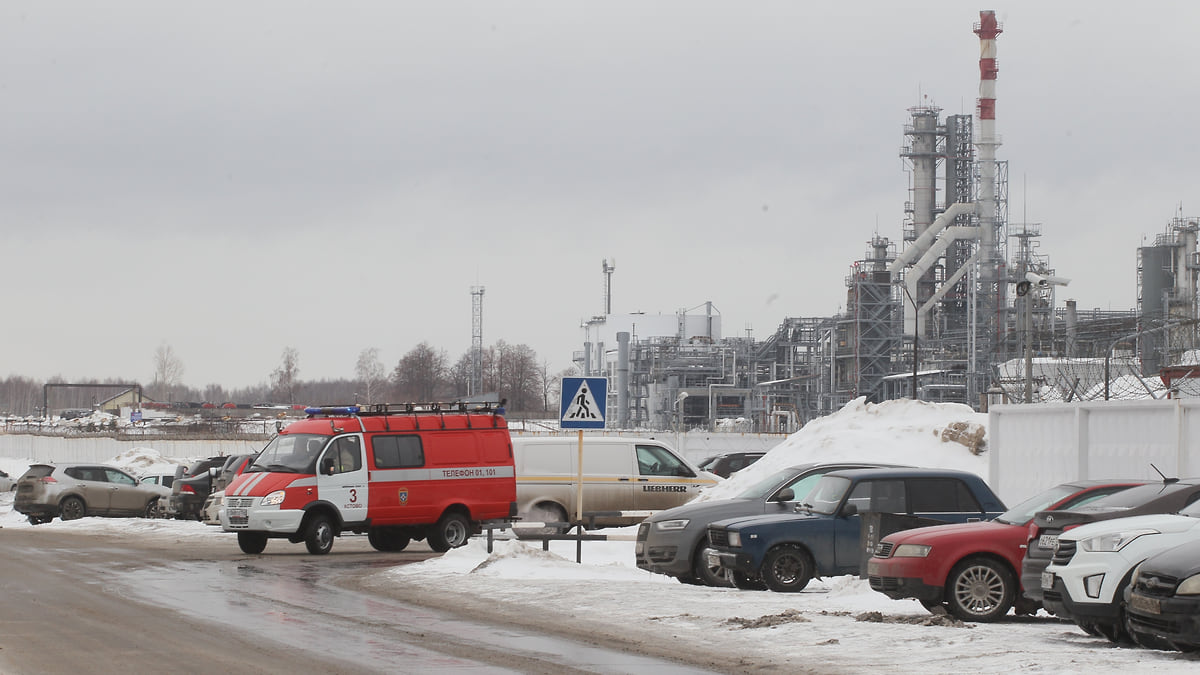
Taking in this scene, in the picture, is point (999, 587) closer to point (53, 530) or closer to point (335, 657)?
point (335, 657)

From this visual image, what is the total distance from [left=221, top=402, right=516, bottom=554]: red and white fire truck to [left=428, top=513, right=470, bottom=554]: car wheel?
2 centimetres

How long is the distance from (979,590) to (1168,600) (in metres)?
3.57

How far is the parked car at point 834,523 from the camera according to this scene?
16453 millimetres

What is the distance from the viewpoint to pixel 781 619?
43.6 ft

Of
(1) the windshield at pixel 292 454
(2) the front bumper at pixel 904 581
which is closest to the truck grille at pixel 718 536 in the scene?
(2) the front bumper at pixel 904 581

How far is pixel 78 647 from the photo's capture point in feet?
37.9

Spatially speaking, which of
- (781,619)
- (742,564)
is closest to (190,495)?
(742,564)

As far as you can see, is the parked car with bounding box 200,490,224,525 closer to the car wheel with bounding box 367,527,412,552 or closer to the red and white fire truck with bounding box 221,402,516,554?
the red and white fire truck with bounding box 221,402,516,554

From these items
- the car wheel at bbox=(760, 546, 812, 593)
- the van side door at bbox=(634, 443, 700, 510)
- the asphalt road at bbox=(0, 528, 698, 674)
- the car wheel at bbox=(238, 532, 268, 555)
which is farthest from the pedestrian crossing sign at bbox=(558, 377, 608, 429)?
the car wheel at bbox=(238, 532, 268, 555)

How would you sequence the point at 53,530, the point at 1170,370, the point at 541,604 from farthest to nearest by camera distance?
1. the point at 1170,370
2. the point at 53,530
3. the point at 541,604

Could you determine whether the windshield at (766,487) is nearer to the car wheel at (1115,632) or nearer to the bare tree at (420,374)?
the car wheel at (1115,632)

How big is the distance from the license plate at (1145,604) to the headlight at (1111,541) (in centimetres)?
87

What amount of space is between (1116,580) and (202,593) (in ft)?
34.4

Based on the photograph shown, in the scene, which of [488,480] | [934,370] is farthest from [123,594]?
[934,370]
